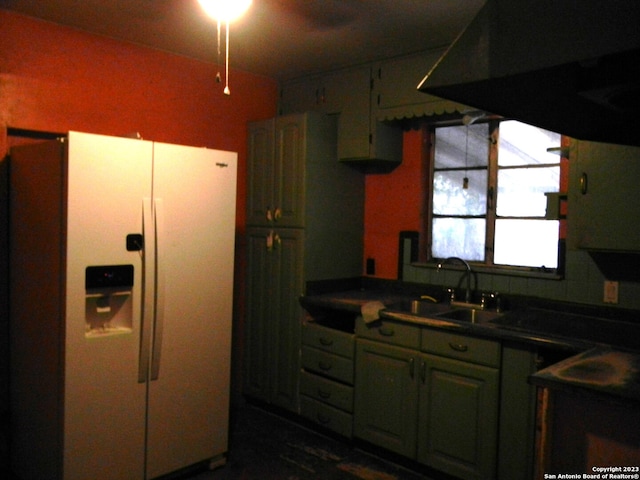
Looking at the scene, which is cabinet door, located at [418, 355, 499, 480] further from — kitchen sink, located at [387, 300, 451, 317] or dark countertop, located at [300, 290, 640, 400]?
kitchen sink, located at [387, 300, 451, 317]

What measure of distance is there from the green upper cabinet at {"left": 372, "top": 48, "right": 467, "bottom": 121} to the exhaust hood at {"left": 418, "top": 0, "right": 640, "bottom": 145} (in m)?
1.81

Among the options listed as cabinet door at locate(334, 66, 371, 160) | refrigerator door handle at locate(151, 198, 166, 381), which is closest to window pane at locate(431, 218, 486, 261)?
cabinet door at locate(334, 66, 371, 160)

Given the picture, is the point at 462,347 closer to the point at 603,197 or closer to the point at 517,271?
the point at 517,271

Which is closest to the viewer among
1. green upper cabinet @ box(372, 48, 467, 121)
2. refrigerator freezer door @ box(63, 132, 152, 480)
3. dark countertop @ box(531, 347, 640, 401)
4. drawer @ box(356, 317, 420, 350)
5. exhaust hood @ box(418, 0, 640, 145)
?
exhaust hood @ box(418, 0, 640, 145)

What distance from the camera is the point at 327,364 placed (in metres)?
3.43

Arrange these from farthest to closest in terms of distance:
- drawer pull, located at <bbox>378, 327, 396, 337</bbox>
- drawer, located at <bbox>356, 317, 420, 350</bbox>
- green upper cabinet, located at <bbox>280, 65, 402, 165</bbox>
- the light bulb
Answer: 1. green upper cabinet, located at <bbox>280, 65, 402, 165</bbox>
2. drawer pull, located at <bbox>378, 327, 396, 337</bbox>
3. drawer, located at <bbox>356, 317, 420, 350</bbox>
4. the light bulb

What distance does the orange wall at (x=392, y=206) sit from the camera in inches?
145

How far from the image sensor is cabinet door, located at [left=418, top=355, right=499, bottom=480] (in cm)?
264

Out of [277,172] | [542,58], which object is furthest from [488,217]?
[542,58]

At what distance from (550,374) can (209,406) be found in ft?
6.34

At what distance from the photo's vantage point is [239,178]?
406 centimetres

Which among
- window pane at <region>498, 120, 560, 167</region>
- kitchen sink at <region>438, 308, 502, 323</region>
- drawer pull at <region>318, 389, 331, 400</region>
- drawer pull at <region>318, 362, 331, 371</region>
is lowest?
drawer pull at <region>318, 389, 331, 400</region>

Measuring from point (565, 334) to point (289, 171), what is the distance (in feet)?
6.66

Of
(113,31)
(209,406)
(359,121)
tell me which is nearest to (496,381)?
(209,406)
